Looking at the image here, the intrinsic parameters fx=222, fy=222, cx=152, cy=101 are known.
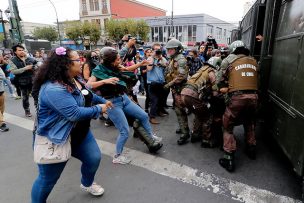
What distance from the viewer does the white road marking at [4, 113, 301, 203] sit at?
2.57m

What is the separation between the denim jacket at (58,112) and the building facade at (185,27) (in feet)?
106

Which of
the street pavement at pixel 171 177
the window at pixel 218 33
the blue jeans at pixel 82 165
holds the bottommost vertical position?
the street pavement at pixel 171 177

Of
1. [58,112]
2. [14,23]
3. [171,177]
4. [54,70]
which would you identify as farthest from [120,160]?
[14,23]

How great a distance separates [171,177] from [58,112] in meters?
1.80

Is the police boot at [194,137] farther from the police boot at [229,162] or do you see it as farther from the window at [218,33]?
the window at [218,33]

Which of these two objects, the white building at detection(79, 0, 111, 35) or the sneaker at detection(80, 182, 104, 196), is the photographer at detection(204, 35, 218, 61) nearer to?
the sneaker at detection(80, 182, 104, 196)

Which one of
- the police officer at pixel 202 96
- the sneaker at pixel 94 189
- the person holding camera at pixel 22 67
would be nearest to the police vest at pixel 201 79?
the police officer at pixel 202 96

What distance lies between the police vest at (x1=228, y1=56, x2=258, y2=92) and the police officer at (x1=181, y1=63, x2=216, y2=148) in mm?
584

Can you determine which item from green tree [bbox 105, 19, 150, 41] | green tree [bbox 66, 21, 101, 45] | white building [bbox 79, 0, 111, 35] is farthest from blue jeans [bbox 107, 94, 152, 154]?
white building [bbox 79, 0, 111, 35]

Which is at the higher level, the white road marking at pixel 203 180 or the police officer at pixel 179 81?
the police officer at pixel 179 81

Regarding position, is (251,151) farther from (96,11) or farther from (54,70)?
(96,11)

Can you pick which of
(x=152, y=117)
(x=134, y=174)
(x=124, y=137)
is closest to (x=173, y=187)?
(x=134, y=174)

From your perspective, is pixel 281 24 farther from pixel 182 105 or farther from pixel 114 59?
pixel 114 59

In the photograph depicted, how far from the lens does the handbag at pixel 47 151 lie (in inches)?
79.6
